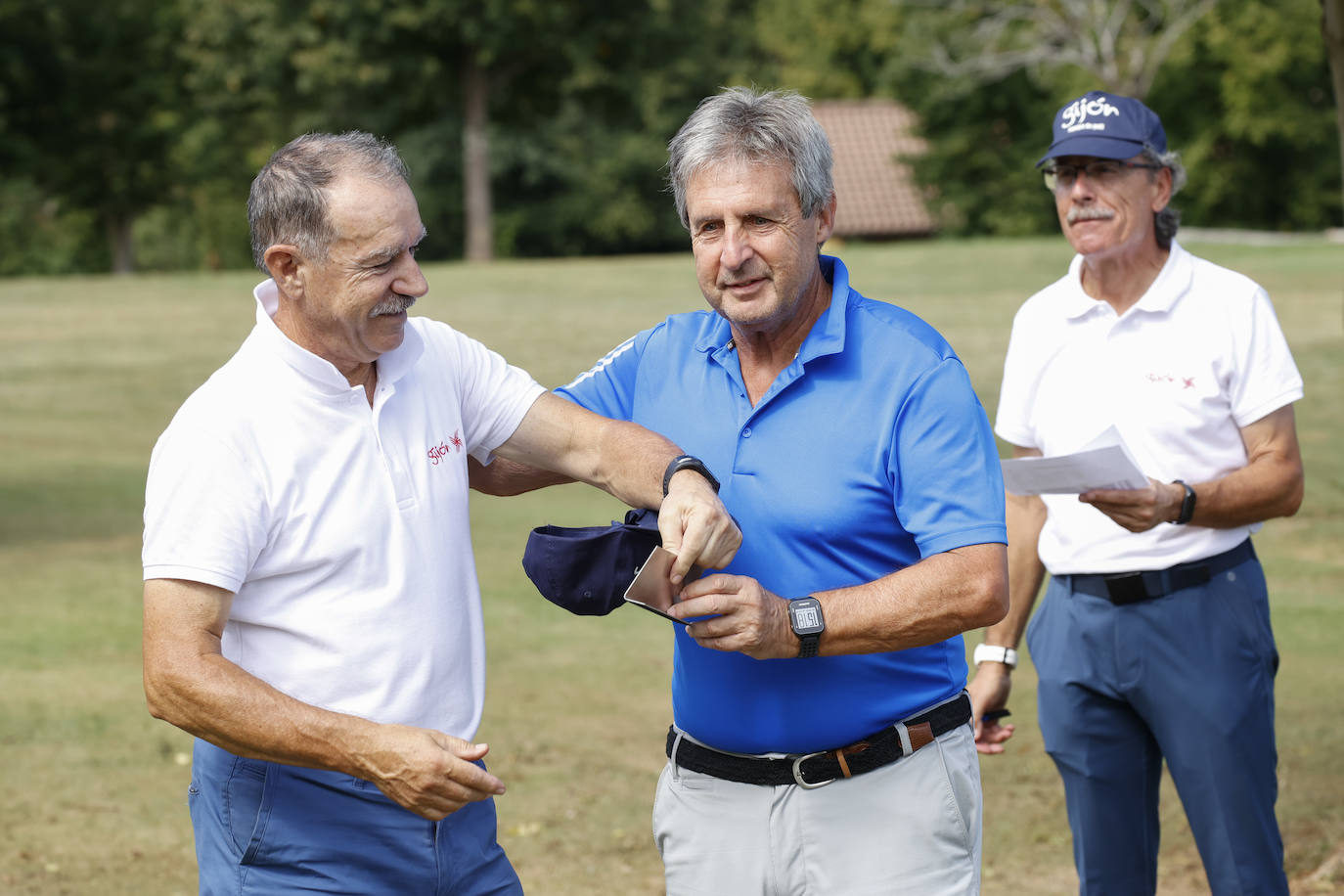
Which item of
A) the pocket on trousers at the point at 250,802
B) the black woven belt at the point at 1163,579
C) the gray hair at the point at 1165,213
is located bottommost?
the pocket on trousers at the point at 250,802

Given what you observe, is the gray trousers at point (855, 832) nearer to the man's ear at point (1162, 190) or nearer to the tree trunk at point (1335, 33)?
the man's ear at point (1162, 190)

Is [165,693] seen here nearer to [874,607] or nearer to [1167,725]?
[874,607]

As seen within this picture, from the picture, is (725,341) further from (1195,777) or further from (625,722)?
(625,722)

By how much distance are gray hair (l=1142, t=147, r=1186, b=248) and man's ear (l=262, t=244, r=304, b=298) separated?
2.64 metres

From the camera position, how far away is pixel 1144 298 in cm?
461

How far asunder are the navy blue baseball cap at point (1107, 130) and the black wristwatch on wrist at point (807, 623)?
2.05 metres

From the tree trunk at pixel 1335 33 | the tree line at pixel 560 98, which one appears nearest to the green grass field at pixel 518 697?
the tree trunk at pixel 1335 33

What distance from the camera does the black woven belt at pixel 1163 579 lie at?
4512mm

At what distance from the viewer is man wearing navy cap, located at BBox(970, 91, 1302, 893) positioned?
4449 millimetres

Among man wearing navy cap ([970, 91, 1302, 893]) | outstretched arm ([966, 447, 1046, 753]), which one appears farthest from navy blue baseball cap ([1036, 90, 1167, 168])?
outstretched arm ([966, 447, 1046, 753])

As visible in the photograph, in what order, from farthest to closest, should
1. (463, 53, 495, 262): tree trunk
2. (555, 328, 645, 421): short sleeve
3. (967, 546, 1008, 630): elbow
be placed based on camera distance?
(463, 53, 495, 262): tree trunk
(555, 328, 645, 421): short sleeve
(967, 546, 1008, 630): elbow

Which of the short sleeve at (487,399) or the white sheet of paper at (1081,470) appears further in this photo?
the white sheet of paper at (1081,470)

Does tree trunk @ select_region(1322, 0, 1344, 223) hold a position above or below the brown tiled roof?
above

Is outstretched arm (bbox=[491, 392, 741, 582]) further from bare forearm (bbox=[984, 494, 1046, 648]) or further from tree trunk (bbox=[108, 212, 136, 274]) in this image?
tree trunk (bbox=[108, 212, 136, 274])
